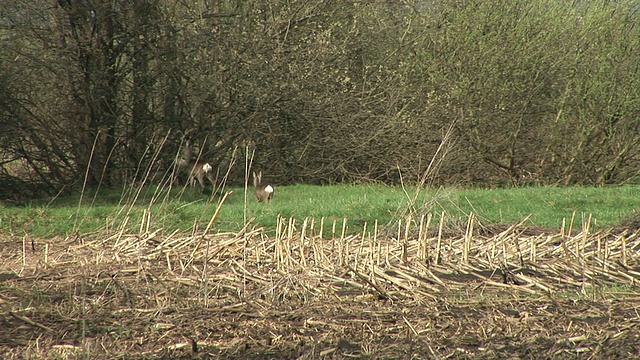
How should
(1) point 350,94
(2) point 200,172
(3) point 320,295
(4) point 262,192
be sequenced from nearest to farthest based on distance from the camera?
(3) point 320,295
(4) point 262,192
(2) point 200,172
(1) point 350,94

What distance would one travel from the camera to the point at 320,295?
7.11 metres

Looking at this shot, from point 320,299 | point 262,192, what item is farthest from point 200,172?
point 320,299

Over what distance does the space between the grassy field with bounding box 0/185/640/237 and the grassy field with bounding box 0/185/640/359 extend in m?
0.29

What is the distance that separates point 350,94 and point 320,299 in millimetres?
12662

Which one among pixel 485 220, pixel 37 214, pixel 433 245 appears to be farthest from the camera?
pixel 37 214

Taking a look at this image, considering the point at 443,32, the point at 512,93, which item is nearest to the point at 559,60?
the point at 512,93

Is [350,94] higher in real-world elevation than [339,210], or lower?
higher

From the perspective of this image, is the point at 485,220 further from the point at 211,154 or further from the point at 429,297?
the point at 211,154

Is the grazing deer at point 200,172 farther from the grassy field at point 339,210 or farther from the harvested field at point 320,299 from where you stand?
the harvested field at point 320,299

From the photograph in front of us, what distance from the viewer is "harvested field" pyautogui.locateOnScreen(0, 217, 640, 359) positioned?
5793mm

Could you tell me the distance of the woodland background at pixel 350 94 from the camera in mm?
16234

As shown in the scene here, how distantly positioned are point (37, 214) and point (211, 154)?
5.83m

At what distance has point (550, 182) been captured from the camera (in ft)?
63.1

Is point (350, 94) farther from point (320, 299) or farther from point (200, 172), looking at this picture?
point (320, 299)
